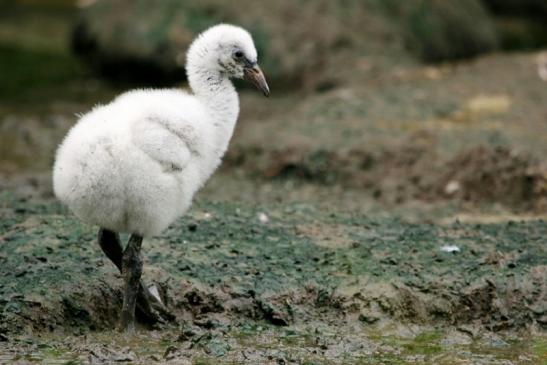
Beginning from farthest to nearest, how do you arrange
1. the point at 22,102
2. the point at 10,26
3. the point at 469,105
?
the point at 10,26, the point at 22,102, the point at 469,105

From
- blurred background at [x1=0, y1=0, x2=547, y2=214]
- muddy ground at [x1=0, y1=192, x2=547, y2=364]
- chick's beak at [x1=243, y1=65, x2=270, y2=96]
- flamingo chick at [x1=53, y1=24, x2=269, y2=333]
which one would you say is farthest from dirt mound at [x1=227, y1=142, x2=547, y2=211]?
flamingo chick at [x1=53, y1=24, x2=269, y2=333]

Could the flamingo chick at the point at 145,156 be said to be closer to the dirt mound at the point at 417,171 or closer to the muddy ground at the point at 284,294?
the muddy ground at the point at 284,294

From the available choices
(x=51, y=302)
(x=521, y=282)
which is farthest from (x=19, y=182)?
(x=521, y=282)

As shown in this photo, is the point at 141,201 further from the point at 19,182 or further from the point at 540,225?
the point at 19,182

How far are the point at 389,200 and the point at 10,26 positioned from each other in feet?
36.4

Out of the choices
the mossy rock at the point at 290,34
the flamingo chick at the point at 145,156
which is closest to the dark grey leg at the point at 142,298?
the flamingo chick at the point at 145,156

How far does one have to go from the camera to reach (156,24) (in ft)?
54.1

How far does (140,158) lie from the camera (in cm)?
624

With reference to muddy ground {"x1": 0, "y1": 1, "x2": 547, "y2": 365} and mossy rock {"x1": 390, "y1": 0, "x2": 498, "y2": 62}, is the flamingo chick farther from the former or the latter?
mossy rock {"x1": 390, "y1": 0, "x2": 498, "y2": 62}

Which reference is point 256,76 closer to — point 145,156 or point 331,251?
point 145,156

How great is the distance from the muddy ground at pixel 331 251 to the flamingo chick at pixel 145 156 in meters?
0.44

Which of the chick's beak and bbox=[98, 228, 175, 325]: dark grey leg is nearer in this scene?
bbox=[98, 228, 175, 325]: dark grey leg

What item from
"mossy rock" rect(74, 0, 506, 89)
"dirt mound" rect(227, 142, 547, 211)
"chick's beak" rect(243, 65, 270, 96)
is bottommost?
"dirt mound" rect(227, 142, 547, 211)

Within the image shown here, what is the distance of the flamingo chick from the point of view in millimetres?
6242
